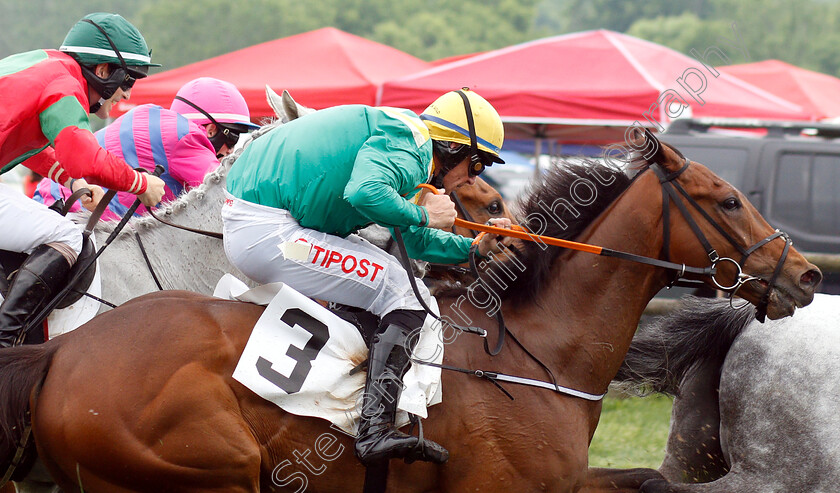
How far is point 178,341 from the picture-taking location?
3143mm

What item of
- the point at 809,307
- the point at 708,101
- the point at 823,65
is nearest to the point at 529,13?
the point at 823,65

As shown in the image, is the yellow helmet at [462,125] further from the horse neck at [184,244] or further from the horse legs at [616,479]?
the horse legs at [616,479]

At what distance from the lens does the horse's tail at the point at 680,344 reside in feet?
13.9

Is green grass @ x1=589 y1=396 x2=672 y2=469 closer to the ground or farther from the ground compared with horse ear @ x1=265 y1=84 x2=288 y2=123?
closer to the ground

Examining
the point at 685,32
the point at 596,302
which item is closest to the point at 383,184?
the point at 596,302

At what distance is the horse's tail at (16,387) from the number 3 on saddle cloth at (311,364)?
712 millimetres

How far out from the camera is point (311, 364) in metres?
3.26

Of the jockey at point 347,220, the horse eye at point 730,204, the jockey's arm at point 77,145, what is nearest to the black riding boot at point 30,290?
the jockey's arm at point 77,145

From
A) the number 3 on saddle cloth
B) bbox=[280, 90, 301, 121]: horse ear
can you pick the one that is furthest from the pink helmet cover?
the number 3 on saddle cloth

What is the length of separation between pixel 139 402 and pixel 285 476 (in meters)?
0.61

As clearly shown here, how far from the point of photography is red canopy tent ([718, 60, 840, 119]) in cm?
1290

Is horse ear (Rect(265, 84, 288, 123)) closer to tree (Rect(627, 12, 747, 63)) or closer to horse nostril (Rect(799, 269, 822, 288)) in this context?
horse nostril (Rect(799, 269, 822, 288))

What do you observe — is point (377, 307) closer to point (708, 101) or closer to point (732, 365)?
point (732, 365)

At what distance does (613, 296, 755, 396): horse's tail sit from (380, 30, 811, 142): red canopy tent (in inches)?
184
